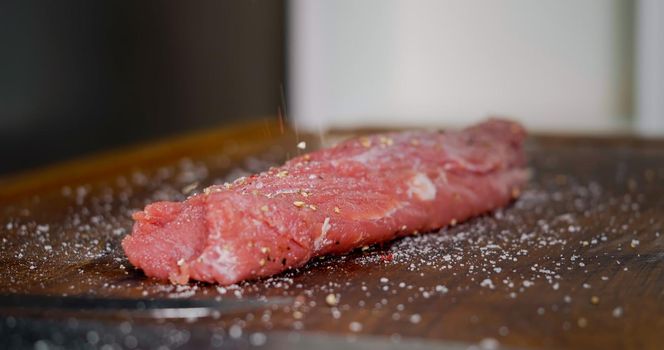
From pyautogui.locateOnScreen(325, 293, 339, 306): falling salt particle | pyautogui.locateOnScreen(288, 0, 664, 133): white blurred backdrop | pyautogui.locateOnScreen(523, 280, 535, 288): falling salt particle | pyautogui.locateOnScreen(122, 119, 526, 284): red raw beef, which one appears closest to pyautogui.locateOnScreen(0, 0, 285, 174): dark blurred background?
pyautogui.locateOnScreen(288, 0, 664, 133): white blurred backdrop

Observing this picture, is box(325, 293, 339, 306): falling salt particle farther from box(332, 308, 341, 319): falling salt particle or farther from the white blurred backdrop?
the white blurred backdrop

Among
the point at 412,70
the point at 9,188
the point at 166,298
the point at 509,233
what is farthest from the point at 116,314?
the point at 412,70

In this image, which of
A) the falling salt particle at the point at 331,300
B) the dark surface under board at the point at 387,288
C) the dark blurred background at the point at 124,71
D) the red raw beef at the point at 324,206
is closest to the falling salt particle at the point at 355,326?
the dark surface under board at the point at 387,288

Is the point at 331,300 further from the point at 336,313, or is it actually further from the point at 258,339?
the point at 258,339

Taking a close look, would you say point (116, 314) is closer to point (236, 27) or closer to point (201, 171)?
point (201, 171)

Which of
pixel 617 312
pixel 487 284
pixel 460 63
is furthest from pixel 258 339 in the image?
pixel 460 63

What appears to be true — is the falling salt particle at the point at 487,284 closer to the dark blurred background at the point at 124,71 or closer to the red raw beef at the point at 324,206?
the red raw beef at the point at 324,206
